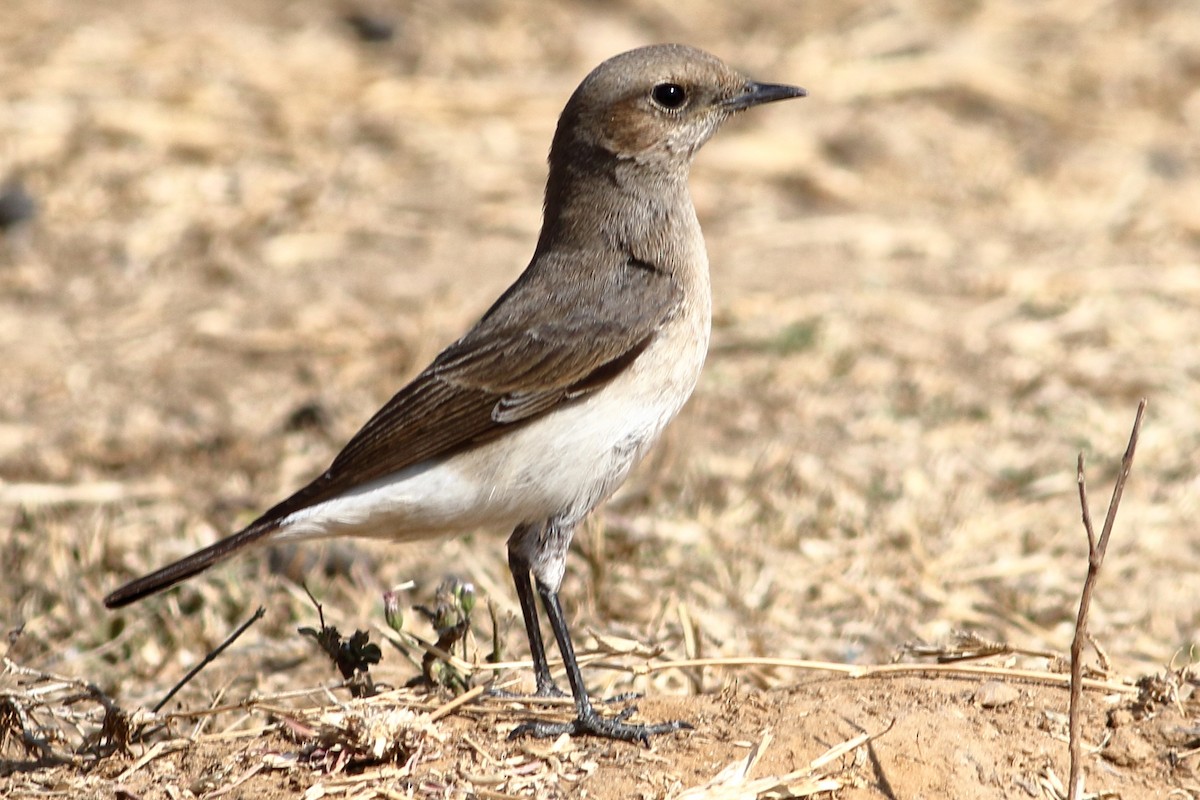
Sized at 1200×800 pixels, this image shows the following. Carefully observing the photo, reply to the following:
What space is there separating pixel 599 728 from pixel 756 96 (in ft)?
8.24

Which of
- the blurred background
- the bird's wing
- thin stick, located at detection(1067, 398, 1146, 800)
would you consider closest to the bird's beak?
the bird's wing

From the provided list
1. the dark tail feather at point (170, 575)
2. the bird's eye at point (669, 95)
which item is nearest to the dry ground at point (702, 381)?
the dark tail feather at point (170, 575)

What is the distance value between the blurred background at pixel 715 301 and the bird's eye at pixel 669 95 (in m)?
1.80

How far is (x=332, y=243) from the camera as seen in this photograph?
11.2 meters

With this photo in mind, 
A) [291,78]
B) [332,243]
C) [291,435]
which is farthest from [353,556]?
[291,78]

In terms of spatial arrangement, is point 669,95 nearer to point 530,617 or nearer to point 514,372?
point 514,372

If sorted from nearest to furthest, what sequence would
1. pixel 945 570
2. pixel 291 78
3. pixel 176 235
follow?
pixel 945 570 → pixel 176 235 → pixel 291 78

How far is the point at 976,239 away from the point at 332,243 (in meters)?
4.53

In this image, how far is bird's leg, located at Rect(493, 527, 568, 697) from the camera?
18.4 ft

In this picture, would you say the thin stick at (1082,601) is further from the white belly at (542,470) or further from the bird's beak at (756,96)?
the bird's beak at (756,96)

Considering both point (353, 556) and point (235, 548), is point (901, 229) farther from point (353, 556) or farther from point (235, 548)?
point (235, 548)

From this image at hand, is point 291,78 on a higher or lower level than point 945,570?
higher

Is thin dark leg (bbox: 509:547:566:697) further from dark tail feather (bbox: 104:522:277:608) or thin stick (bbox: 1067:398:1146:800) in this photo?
thin stick (bbox: 1067:398:1146:800)

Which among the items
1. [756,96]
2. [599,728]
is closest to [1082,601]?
[599,728]
